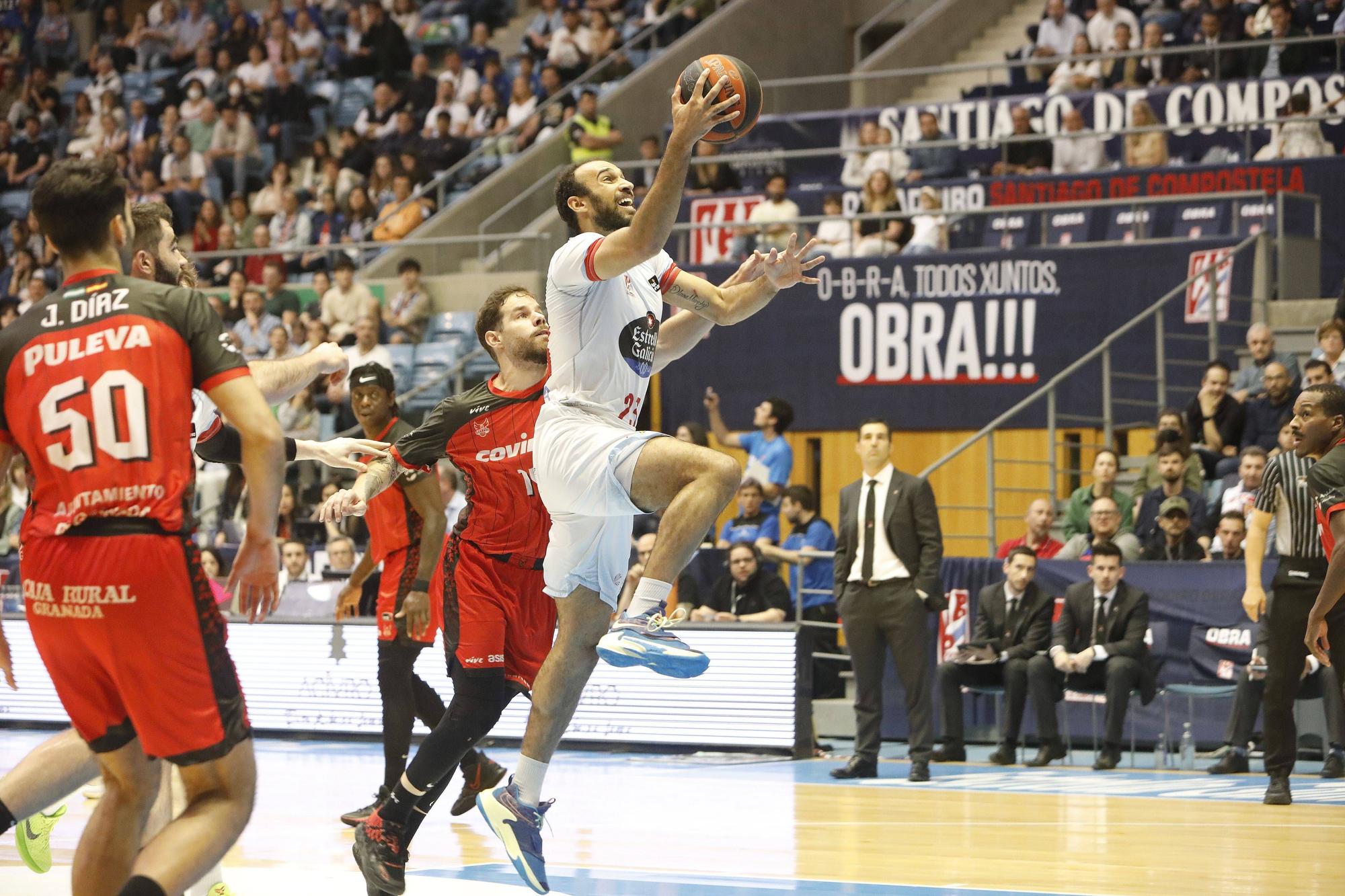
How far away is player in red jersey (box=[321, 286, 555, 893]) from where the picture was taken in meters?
6.46

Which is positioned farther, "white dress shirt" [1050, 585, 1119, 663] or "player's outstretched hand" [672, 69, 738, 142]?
"white dress shirt" [1050, 585, 1119, 663]

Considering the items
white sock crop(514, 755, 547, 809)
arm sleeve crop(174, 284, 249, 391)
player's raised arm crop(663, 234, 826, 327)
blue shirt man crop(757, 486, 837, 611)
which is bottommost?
white sock crop(514, 755, 547, 809)

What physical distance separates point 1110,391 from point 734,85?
962 cm

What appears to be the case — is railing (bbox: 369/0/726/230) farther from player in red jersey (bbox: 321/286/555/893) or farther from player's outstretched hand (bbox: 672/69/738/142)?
player's outstretched hand (bbox: 672/69/738/142)

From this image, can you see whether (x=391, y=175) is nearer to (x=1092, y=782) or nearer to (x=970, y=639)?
(x=970, y=639)

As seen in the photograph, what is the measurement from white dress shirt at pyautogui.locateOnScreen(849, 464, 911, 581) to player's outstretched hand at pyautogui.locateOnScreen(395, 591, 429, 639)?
417cm

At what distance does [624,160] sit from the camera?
64.6 ft

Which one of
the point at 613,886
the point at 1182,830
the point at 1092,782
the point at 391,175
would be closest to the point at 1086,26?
the point at 391,175

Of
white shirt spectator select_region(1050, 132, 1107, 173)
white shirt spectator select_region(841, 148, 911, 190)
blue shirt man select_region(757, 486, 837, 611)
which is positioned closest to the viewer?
blue shirt man select_region(757, 486, 837, 611)

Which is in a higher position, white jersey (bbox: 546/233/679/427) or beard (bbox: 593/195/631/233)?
beard (bbox: 593/195/631/233)

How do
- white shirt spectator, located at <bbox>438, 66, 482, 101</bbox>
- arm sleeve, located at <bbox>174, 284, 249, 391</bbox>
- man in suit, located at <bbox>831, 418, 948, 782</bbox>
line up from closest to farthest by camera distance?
1. arm sleeve, located at <bbox>174, 284, 249, 391</bbox>
2. man in suit, located at <bbox>831, 418, 948, 782</bbox>
3. white shirt spectator, located at <bbox>438, 66, 482, 101</bbox>

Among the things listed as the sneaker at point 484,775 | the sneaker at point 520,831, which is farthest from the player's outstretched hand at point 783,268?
the sneaker at point 484,775

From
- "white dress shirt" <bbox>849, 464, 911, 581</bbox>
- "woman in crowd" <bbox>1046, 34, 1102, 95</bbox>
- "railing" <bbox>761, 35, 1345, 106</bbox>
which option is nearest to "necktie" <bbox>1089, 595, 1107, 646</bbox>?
"white dress shirt" <bbox>849, 464, 911, 581</bbox>

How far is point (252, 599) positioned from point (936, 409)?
11.5m
